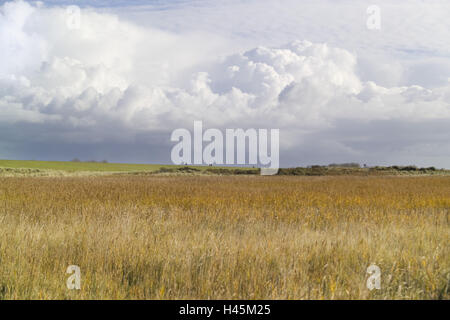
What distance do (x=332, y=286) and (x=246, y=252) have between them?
54.6 inches

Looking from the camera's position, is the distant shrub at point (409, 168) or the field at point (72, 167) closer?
the distant shrub at point (409, 168)

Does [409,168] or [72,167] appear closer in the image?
[409,168]

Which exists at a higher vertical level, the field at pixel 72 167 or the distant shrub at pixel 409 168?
the field at pixel 72 167

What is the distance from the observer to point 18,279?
4238 mm

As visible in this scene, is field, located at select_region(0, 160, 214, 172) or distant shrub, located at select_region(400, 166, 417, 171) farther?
field, located at select_region(0, 160, 214, 172)

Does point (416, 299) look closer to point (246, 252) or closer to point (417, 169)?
point (246, 252)

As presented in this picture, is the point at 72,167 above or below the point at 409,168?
above

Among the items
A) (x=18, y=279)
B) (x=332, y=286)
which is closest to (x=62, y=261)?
(x=18, y=279)

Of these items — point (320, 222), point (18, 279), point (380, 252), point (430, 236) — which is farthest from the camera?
point (320, 222)

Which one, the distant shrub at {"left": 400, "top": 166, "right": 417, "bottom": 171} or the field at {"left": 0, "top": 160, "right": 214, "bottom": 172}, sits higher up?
the field at {"left": 0, "top": 160, "right": 214, "bottom": 172}
